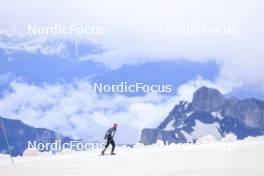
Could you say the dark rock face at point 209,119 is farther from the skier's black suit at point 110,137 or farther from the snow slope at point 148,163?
the skier's black suit at point 110,137

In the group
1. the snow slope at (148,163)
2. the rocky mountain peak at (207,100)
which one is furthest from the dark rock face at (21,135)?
the rocky mountain peak at (207,100)

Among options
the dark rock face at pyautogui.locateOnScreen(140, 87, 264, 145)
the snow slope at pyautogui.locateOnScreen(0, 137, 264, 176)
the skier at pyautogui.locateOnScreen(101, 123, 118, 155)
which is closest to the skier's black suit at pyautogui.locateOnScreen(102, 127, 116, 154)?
the skier at pyautogui.locateOnScreen(101, 123, 118, 155)

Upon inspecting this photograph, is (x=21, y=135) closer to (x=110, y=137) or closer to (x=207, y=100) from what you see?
(x=110, y=137)

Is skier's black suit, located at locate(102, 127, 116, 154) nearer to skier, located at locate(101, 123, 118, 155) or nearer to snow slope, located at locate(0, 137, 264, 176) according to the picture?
skier, located at locate(101, 123, 118, 155)

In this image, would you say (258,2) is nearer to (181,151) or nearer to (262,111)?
(262,111)

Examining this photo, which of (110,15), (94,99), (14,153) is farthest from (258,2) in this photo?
(14,153)

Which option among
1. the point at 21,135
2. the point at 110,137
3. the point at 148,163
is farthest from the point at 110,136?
the point at 21,135
